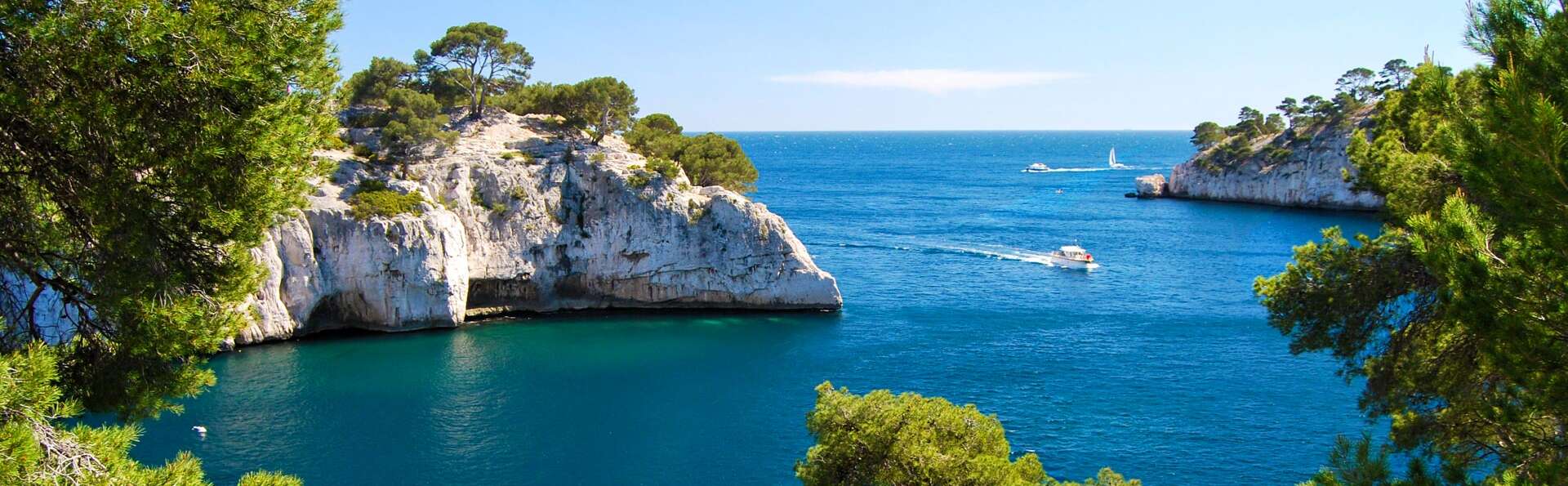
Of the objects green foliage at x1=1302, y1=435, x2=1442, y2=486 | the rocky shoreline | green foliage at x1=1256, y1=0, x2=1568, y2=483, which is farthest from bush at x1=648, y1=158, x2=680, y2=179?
the rocky shoreline

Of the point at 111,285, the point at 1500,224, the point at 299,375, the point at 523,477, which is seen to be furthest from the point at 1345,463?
the point at 299,375

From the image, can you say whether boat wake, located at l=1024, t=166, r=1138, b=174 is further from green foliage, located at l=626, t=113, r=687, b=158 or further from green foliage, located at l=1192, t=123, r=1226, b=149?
green foliage, located at l=626, t=113, r=687, b=158

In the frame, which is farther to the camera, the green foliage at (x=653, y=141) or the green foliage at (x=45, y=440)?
the green foliage at (x=653, y=141)

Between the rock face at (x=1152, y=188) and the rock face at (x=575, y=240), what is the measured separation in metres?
75.8

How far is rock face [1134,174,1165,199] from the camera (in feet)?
374

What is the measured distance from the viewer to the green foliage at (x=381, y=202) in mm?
43041

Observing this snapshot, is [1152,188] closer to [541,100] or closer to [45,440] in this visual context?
[541,100]

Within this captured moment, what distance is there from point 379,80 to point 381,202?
18.4m

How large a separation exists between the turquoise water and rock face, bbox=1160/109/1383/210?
3652 centimetres

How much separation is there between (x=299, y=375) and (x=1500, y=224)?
129 ft

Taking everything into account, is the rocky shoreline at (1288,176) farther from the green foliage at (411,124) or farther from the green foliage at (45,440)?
the green foliage at (45,440)

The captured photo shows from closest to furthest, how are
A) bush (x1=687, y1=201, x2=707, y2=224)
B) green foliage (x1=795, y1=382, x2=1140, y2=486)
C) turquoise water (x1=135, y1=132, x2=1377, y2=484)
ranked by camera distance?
green foliage (x1=795, y1=382, x2=1140, y2=486)
turquoise water (x1=135, y1=132, x2=1377, y2=484)
bush (x1=687, y1=201, x2=707, y2=224)

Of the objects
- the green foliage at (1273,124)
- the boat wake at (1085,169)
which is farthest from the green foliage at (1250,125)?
the boat wake at (1085,169)

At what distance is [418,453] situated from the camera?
29.7 metres
